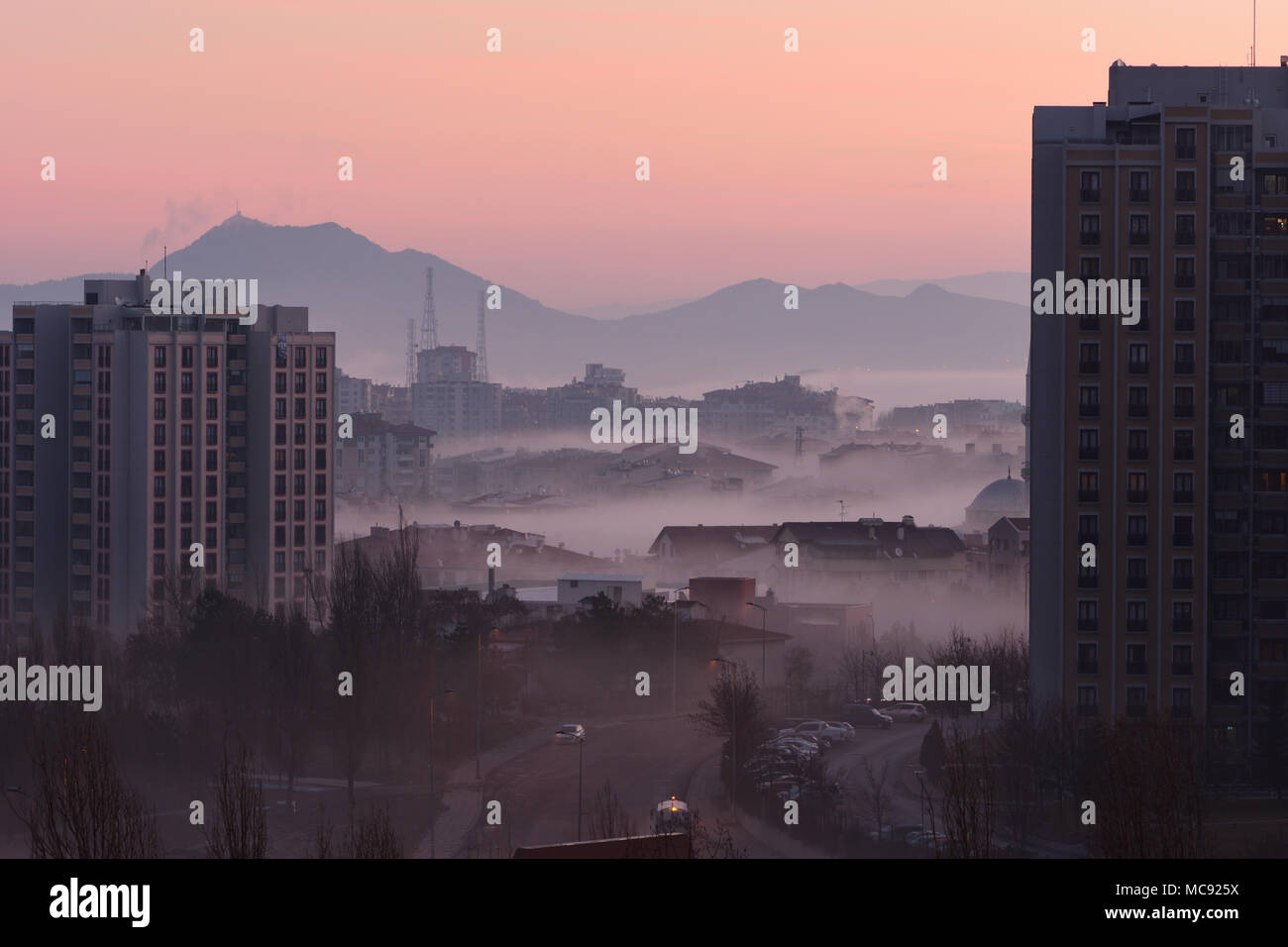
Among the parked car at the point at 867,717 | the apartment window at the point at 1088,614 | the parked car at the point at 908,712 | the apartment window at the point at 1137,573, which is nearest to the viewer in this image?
the apartment window at the point at 1088,614

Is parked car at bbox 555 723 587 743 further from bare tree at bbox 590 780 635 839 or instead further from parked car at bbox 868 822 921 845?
parked car at bbox 868 822 921 845

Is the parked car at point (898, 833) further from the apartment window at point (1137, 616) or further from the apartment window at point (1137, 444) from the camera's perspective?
the apartment window at point (1137, 444)

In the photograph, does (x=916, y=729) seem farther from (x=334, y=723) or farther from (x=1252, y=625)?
(x=334, y=723)

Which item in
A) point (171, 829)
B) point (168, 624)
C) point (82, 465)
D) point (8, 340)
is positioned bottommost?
point (171, 829)

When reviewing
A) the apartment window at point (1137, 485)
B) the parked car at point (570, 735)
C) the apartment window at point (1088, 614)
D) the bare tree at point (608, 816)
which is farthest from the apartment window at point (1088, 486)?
the parked car at point (570, 735)

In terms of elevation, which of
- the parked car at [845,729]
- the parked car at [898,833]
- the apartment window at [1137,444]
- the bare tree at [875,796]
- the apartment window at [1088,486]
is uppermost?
the apartment window at [1137,444]

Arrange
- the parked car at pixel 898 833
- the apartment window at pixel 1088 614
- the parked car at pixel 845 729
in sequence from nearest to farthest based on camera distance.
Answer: the parked car at pixel 898 833
the apartment window at pixel 1088 614
the parked car at pixel 845 729
